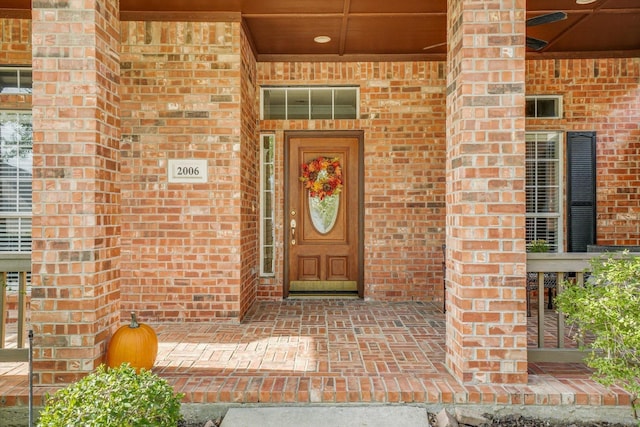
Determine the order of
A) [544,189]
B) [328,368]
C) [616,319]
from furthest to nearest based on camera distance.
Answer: [544,189]
[328,368]
[616,319]

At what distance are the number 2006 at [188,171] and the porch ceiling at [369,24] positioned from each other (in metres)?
1.63

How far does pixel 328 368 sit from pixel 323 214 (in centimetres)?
301

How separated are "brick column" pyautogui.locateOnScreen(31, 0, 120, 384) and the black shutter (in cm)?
570

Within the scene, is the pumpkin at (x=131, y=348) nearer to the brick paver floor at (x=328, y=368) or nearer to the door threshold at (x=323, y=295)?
the brick paver floor at (x=328, y=368)

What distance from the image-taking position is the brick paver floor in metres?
2.84

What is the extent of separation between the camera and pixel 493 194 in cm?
295

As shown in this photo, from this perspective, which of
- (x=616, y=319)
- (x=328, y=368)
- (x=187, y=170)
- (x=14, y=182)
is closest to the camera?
(x=616, y=319)

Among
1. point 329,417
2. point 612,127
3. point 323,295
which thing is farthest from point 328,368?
point 612,127

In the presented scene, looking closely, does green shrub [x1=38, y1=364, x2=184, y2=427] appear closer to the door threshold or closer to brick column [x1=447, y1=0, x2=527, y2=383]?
brick column [x1=447, y1=0, x2=527, y2=383]

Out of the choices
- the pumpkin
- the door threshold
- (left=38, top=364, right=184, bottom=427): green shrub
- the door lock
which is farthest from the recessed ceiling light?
(left=38, top=364, right=184, bottom=427): green shrub

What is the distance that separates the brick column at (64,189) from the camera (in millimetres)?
2879

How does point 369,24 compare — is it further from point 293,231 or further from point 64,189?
point 64,189

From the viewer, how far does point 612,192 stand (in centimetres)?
580

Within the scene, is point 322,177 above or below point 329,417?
above
